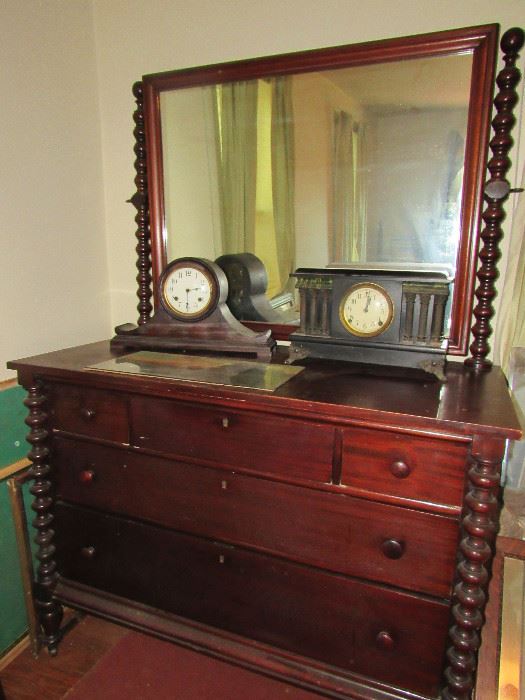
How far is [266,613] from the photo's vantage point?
4.40 feet

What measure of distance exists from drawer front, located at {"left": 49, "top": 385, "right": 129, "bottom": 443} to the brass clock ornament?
0.29m

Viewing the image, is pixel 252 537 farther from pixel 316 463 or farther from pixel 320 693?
pixel 320 693

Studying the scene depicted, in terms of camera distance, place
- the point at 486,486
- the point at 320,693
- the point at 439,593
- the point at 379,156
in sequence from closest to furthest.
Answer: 1. the point at 486,486
2. the point at 439,593
3. the point at 320,693
4. the point at 379,156

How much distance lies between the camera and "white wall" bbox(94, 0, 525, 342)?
141 centimetres

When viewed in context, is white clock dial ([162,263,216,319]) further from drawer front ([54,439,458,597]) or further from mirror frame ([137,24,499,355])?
drawer front ([54,439,458,597])

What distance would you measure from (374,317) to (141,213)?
983mm

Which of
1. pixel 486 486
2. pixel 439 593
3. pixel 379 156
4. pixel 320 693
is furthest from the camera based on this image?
pixel 379 156

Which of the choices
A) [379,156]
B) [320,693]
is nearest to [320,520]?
[320,693]

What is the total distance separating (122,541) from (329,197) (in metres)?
1.28

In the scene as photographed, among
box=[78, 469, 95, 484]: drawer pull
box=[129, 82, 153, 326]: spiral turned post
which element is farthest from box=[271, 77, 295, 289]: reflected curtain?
box=[78, 469, 95, 484]: drawer pull

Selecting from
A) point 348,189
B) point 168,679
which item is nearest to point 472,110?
point 348,189

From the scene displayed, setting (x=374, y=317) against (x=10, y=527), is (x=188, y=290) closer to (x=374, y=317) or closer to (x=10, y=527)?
(x=374, y=317)

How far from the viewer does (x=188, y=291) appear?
1.57 m

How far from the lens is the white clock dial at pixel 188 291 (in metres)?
1.55
